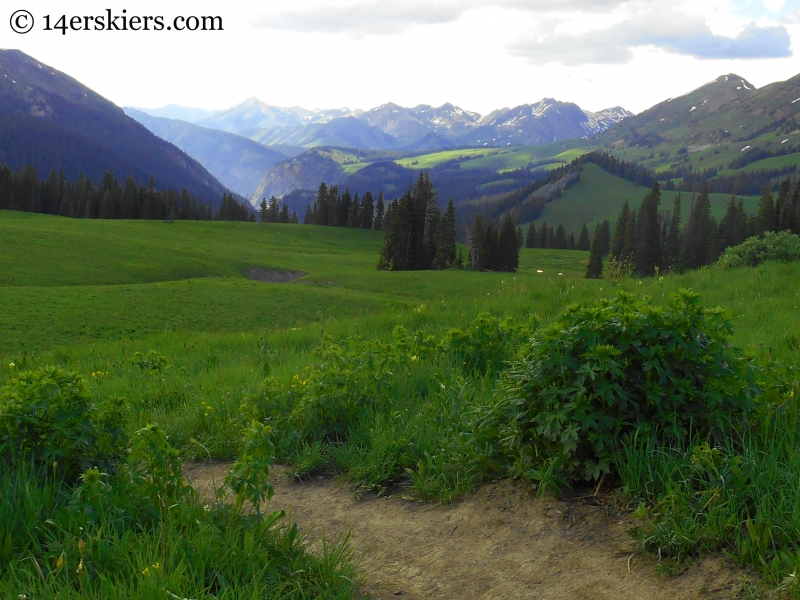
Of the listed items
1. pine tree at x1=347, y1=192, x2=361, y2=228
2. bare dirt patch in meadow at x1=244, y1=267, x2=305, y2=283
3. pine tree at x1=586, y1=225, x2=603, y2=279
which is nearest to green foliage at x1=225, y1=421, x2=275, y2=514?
bare dirt patch in meadow at x1=244, y1=267, x2=305, y2=283

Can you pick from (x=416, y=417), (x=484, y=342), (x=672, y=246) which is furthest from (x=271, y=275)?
(x=672, y=246)

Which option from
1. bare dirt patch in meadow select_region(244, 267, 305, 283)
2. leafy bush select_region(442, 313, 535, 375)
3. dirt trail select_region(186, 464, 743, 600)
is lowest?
bare dirt patch in meadow select_region(244, 267, 305, 283)

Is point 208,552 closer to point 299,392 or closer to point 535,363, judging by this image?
point 535,363

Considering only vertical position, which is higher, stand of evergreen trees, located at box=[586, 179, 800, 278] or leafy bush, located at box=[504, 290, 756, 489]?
stand of evergreen trees, located at box=[586, 179, 800, 278]

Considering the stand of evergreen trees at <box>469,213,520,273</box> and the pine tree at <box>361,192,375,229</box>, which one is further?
the pine tree at <box>361,192,375,229</box>

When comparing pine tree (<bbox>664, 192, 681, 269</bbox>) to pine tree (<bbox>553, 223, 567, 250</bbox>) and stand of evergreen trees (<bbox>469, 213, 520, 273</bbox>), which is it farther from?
pine tree (<bbox>553, 223, 567, 250</bbox>)

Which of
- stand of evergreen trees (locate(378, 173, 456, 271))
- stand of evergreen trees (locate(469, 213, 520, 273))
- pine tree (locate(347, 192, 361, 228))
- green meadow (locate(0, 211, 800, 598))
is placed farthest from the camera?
pine tree (locate(347, 192, 361, 228))

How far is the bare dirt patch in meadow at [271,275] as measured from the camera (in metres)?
58.7

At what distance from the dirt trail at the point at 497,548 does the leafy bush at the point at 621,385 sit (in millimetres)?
335

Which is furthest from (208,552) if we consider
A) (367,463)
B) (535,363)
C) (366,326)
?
(366,326)

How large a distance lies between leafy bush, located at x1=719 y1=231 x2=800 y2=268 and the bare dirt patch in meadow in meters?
45.2

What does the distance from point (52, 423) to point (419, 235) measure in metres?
80.6

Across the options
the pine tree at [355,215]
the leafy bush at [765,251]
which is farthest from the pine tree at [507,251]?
the leafy bush at [765,251]

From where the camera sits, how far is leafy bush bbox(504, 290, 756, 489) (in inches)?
167
